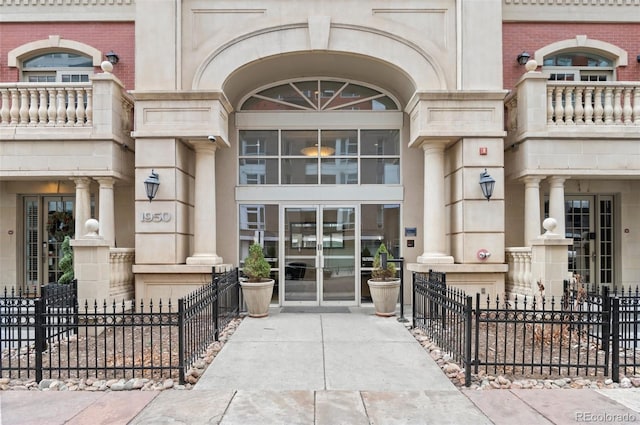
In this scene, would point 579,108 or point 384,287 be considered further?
point 579,108

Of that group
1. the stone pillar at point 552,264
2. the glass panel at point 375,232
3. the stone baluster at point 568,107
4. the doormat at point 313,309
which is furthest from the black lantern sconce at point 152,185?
the stone baluster at point 568,107

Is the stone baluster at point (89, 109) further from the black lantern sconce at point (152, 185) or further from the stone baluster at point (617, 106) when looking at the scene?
the stone baluster at point (617, 106)

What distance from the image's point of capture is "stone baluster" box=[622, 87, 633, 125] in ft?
30.9

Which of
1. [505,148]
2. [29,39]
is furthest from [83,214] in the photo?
[505,148]

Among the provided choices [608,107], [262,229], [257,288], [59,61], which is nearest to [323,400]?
[257,288]

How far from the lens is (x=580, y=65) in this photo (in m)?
11.2

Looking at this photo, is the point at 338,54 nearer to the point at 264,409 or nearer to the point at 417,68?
the point at 417,68

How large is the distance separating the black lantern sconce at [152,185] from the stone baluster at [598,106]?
31.4 feet

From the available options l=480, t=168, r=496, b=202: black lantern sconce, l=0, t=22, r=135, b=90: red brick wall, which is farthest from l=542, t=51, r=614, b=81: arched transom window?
l=0, t=22, r=135, b=90: red brick wall

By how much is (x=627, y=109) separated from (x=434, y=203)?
4599 mm

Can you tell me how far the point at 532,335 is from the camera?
6.10 m

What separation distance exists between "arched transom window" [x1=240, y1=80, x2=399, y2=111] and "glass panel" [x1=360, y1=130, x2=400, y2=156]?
2.03 ft

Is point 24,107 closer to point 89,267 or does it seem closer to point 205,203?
point 89,267

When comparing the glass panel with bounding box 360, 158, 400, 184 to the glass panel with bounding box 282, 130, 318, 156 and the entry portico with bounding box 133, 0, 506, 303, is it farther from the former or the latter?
the glass panel with bounding box 282, 130, 318, 156
